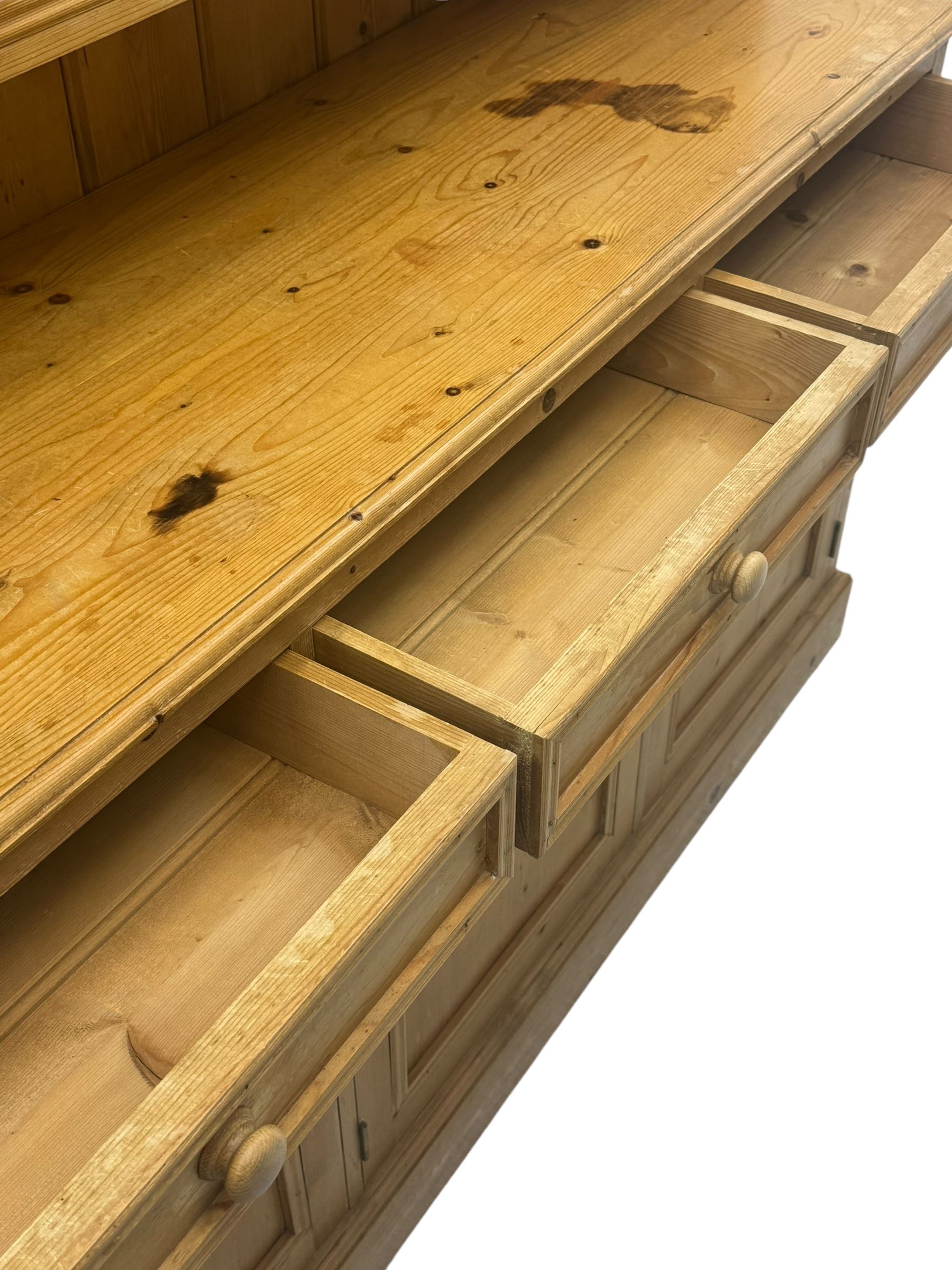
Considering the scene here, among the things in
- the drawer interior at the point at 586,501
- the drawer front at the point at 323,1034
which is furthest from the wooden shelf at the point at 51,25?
the drawer front at the point at 323,1034

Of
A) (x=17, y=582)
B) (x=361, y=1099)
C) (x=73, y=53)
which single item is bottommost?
(x=361, y=1099)

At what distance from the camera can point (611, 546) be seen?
1391mm

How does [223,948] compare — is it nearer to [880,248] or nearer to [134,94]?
[134,94]

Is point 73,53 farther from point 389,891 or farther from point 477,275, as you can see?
point 389,891

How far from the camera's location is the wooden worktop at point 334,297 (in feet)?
3.48

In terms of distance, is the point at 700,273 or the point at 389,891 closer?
the point at 389,891

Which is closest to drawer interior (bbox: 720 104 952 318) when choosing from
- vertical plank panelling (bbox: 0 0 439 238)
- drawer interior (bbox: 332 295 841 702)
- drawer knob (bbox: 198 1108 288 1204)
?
drawer interior (bbox: 332 295 841 702)

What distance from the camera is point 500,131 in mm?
1624

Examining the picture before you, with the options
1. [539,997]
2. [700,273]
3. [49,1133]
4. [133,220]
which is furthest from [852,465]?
[49,1133]

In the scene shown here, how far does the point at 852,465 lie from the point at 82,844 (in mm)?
884

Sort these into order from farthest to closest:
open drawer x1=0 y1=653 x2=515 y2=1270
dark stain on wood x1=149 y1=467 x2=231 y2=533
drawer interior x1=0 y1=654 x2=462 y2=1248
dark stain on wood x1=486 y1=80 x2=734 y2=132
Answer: dark stain on wood x1=486 y1=80 x2=734 y2=132 < dark stain on wood x1=149 y1=467 x2=231 y2=533 < drawer interior x1=0 y1=654 x2=462 y2=1248 < open drawer x1=0 y1=653 x2=515 y2=1270

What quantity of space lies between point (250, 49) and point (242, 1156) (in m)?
1.20

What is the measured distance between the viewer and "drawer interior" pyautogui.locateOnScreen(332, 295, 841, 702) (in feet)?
4.27

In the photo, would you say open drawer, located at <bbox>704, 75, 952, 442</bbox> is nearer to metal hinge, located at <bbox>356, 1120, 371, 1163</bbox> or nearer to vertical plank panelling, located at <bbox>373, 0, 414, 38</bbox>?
vertical plank panelling, located at <bbox>373, 0, 414, 38</bbox>
